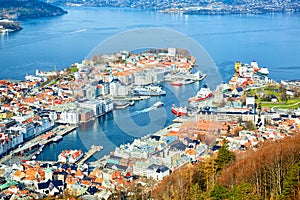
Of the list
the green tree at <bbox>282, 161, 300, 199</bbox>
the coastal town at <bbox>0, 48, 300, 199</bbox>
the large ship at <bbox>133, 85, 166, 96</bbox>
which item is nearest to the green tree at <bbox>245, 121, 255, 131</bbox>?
the coastal town at <bbox>0, 48, 300, 199</bbox>

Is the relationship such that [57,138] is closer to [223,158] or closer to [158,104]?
[158,104]

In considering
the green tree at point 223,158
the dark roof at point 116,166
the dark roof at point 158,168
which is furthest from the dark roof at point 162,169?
the green tree at point 223,158

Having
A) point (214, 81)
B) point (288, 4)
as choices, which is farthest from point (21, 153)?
point (288, 4)

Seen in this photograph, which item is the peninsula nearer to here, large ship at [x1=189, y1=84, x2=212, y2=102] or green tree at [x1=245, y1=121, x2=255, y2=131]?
large ship at [x1=189, y1=84, x2=212, y2=102]

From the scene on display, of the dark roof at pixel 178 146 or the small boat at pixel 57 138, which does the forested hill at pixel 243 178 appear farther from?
the small boat at pixel 57 138

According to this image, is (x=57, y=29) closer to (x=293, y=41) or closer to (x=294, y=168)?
(x=293, y=41)
